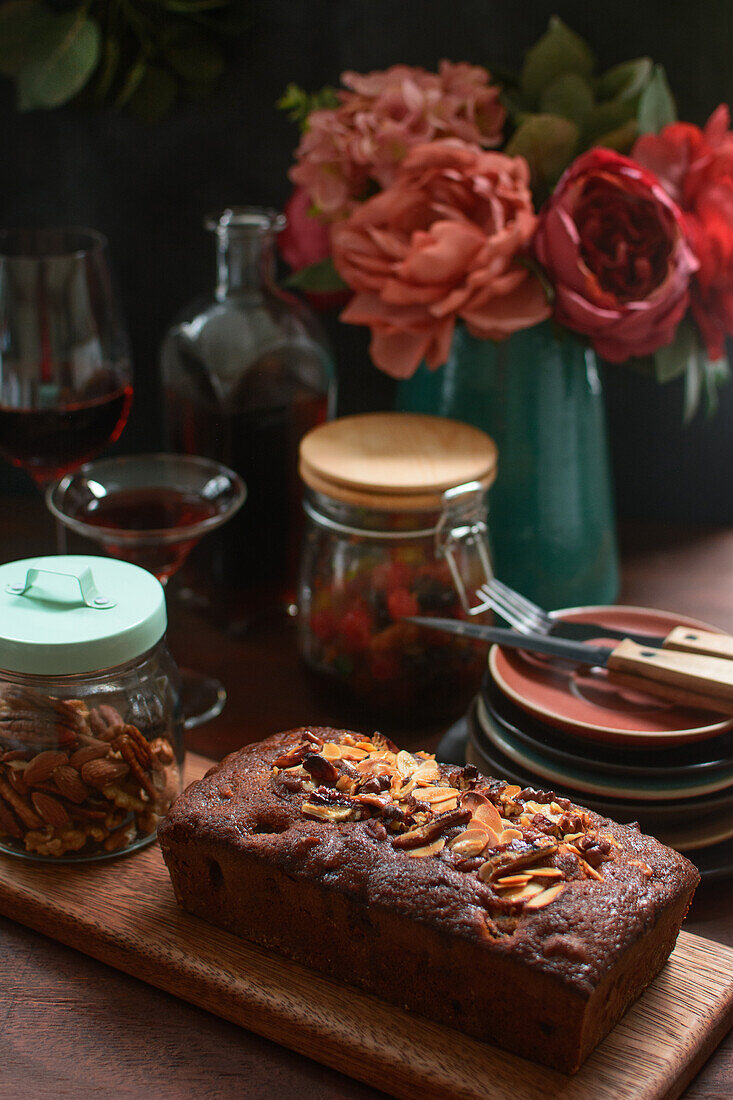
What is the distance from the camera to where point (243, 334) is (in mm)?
1058

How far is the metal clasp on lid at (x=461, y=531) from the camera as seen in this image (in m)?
0.90

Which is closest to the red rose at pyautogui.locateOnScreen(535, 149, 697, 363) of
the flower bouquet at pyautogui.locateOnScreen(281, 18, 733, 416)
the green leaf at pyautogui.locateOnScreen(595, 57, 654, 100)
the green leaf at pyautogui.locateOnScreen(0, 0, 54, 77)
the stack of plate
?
the flower bouquet at pyautogui.locateOnScreen(281, 18, 733, 416)

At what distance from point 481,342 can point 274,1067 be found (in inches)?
26.4

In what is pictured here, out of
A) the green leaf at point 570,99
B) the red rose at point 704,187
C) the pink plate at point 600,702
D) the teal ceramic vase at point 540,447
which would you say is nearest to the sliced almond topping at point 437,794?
the pink plate at point 600,702

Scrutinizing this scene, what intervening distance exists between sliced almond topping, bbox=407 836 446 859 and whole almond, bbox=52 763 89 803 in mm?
233

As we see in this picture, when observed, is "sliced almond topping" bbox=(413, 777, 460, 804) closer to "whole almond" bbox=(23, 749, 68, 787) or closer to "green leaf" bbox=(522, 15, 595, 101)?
"whole almond" bbox=(23, 749, 68, 787)

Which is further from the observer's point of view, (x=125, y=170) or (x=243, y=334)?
(x=125, y=170)

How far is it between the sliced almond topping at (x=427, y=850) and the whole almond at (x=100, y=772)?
8.5 inches

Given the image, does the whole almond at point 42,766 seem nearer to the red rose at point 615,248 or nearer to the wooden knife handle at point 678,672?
the wooden knife handle at point 678,672

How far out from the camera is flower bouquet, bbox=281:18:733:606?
0.93 m

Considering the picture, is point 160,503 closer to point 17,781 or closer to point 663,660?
point 17,781

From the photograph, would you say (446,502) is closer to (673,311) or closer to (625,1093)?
(673,311)

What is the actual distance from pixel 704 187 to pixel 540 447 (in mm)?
274

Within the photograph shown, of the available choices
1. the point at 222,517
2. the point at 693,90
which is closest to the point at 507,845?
the point at 222,517
